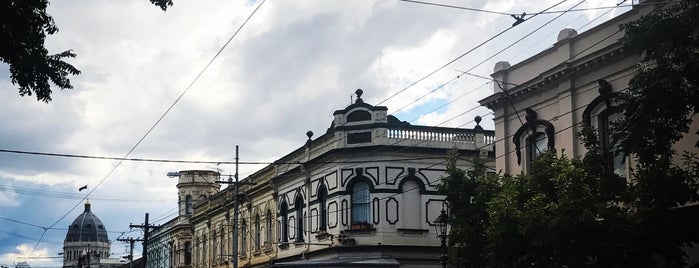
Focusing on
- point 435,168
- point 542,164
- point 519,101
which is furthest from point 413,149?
point 542,164

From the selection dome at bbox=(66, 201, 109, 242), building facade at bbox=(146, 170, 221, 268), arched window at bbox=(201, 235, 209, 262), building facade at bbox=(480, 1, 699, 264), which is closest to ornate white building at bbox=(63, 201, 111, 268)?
dome at bbox=(66, 201, 109, 242)

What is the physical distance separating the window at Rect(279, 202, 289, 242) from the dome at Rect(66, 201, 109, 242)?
464 feet

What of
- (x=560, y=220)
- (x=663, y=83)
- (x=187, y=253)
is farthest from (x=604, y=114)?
(x=187, y=253)

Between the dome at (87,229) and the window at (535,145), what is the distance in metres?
162

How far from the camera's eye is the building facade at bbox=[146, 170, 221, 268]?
2645 inches

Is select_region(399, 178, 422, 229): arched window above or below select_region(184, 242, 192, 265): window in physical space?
above

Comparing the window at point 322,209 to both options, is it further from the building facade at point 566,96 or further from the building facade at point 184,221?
the building facade at point 184,221

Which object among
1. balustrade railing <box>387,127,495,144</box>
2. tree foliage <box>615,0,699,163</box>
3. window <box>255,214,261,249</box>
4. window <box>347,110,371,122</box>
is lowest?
window <box>255,214,261,249</box>

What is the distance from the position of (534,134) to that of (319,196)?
1630 centimetres

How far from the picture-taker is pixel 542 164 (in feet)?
74.2

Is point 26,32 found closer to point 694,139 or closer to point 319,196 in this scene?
point 694,139

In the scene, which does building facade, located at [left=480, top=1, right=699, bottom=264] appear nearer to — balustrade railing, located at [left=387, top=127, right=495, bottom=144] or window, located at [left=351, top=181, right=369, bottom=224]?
balustrade railing, located at [left=387, top=127, right=495, bottom=144]

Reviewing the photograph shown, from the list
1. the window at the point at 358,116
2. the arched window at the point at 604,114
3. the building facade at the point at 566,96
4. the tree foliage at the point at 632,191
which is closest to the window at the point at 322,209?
the window at the point at 358,116

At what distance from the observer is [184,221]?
67.8 meters
